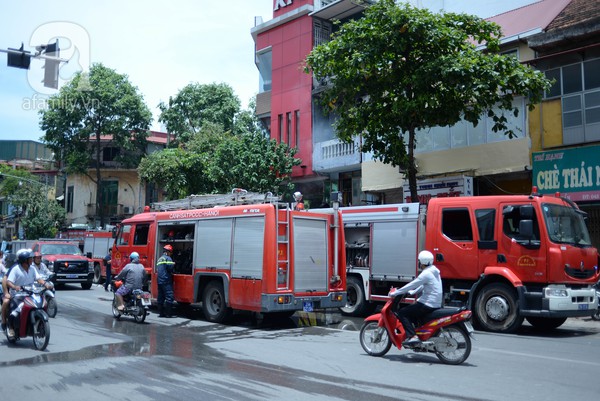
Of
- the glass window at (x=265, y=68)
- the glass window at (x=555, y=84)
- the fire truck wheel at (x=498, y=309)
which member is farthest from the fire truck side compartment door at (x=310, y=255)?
the glass window at (x=265, y=68)

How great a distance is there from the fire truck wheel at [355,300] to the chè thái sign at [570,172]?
283 inches

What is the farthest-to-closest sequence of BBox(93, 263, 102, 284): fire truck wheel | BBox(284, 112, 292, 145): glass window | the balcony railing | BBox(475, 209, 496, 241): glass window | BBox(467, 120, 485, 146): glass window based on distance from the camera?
BBox(93, 263, 102, 284): fire truck wheel < BBox(284, 112, 292, 145): glass window < the balcony railing < BBox(467, 120, 485, 146): glass window < BBox(475, 209, 496, 241): glass window

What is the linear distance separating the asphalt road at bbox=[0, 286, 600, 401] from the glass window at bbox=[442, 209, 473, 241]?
93.8 inches

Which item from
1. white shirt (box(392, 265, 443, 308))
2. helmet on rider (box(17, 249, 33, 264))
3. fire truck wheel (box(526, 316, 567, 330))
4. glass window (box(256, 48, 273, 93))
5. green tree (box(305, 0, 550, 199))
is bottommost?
fire truck wheel (box(526, 316, 567, 330))

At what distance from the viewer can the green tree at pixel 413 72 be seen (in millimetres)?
16547

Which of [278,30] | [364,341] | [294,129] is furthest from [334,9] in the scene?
[364,341]

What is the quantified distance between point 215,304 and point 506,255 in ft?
22.5

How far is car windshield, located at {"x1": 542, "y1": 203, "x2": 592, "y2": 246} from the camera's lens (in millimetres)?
11992

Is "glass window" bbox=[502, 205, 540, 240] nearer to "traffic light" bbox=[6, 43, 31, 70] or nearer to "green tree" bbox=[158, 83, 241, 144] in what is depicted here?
"traffic light" bbox=[6, 43, 31, 70]

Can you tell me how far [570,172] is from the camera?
57.8 feet

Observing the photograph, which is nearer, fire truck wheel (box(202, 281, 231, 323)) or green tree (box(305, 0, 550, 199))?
fire truck wheel (box(202, 281, 231, 323))

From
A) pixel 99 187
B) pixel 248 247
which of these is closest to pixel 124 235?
pixel 248 247

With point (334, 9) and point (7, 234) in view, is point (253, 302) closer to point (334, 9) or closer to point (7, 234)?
point (334, 9)

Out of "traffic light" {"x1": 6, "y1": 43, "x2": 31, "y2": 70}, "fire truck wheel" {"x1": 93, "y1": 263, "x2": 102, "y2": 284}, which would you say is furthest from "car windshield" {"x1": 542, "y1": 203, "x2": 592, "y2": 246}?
"fire truck wheel" {"x1": 93, "y1": 263, "x2": 102, "y2": 284}
